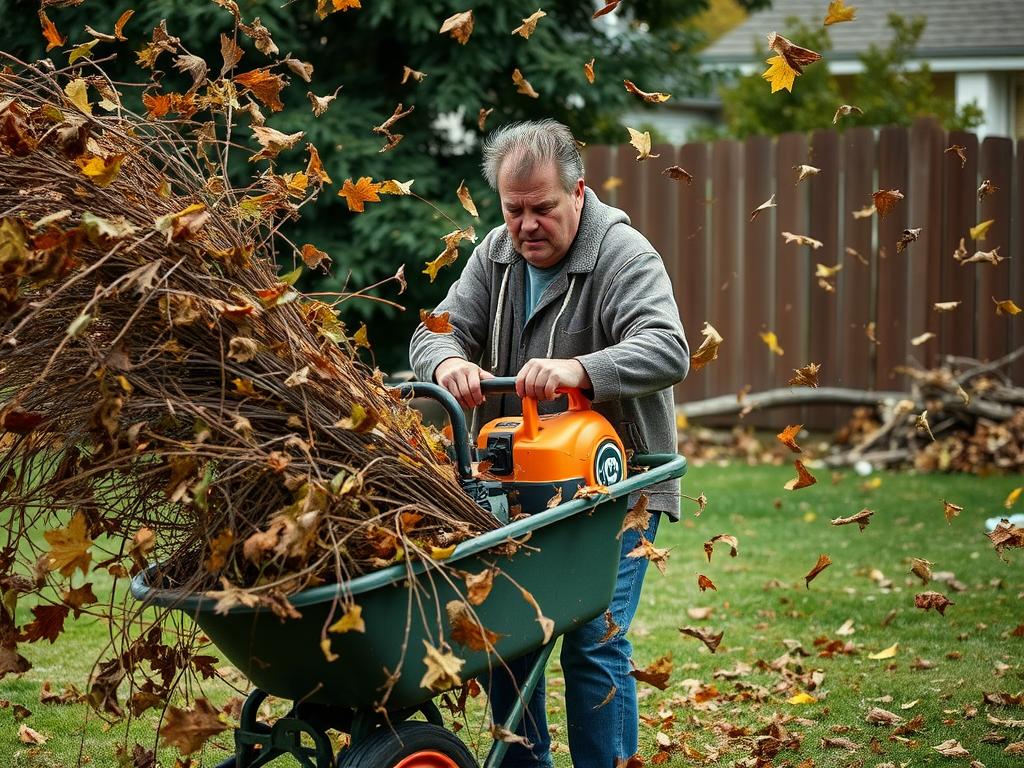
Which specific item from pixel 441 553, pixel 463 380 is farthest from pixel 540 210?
pixel 441 553

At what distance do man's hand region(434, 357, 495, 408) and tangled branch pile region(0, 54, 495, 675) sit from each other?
14.5 inches

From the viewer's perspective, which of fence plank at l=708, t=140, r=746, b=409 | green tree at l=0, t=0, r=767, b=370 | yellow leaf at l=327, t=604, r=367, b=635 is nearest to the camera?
yellow leaf at l=327, t=604, r=367, b=635

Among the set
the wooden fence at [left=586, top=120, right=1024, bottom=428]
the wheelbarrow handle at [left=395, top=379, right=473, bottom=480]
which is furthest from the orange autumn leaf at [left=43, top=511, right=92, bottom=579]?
the wooden fence at [left=586, top=120, right=1024, bottom=428]

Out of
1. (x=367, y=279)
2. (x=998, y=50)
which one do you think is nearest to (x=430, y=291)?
(x=367, y=279)

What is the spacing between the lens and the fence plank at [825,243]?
30.6 feet

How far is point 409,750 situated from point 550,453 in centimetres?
72

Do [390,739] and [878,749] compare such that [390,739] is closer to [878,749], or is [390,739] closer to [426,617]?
[426,617]

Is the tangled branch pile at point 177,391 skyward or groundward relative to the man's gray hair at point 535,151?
groundward

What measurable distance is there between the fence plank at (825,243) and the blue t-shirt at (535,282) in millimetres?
6282

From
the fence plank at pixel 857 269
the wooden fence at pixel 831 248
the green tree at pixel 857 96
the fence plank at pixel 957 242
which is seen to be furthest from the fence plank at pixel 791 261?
the green tree at pixel 857 96

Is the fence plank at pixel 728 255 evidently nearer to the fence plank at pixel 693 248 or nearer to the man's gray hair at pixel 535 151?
the fence plank at pixel 693 248

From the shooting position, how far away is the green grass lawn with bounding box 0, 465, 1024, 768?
3.89m

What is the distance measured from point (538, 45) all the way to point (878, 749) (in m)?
6.52

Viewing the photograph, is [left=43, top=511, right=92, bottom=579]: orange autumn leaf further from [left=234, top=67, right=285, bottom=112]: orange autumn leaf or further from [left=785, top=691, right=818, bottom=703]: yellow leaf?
[left=785, top=691, right=818, bottom=703]: yellow leaf
